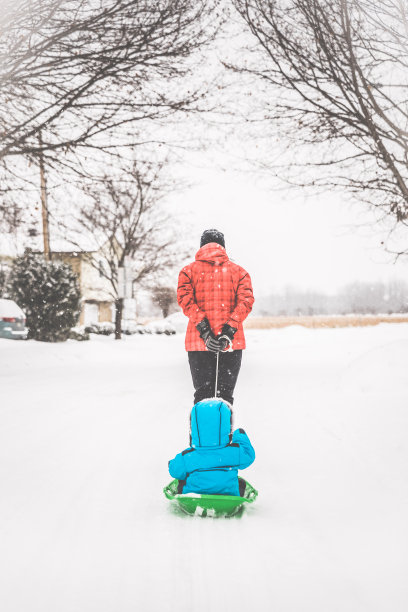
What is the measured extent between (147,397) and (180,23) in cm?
560

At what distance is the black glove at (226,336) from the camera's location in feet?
11.4

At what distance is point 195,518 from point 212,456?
38 centimetres

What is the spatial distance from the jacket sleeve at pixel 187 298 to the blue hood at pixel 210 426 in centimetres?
84

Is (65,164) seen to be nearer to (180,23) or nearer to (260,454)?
(180,23)

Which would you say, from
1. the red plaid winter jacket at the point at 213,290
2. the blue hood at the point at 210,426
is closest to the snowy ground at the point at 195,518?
the blue hood at the point at 210,426

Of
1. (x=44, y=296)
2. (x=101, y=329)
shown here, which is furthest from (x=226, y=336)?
(x=101, y=329)

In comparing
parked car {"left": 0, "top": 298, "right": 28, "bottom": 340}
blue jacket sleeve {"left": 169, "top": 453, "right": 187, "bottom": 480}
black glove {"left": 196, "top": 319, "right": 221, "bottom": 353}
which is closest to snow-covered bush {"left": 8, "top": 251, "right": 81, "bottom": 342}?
parked car {"left": 0, "top": 298, "right": 28, "bottom": 340}

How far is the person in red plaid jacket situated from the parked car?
14.0m

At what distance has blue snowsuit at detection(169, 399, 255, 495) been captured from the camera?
9.57 feet

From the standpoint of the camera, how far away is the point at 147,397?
7711 mm

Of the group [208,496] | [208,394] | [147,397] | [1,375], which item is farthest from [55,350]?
[208,496]

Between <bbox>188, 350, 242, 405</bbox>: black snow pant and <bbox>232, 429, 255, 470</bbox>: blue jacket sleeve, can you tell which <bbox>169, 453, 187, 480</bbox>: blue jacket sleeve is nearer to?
<bbox>232, 429, 255, 470</bbox>: blue jacket sleeve

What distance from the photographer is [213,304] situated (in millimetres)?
3791

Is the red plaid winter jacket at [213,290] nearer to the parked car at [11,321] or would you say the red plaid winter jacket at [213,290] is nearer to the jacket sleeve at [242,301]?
the jacket sleeve at [242,301]
